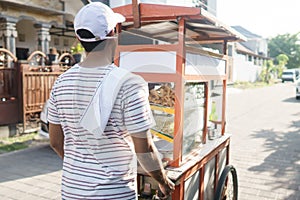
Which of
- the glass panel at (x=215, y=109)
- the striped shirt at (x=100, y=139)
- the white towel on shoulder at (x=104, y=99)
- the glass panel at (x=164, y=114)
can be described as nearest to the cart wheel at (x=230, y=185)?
the glass panel at (x=215, y=109)

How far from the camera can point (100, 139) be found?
1.43 m

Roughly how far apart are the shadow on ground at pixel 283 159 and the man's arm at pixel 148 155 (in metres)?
3.00

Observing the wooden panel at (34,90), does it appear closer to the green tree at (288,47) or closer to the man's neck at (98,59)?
the man's neck at (98,59)

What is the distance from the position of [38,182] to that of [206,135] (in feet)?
8.59

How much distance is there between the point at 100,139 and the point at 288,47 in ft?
181

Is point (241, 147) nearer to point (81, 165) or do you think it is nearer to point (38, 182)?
point (38, 182)

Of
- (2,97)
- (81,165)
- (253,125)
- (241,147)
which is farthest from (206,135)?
(253,125)

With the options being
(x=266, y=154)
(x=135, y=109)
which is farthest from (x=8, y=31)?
(x=135, y=109)

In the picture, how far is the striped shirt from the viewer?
139 cm

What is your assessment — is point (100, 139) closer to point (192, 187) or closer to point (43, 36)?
→ point (192, 187)

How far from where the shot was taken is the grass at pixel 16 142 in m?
5.83

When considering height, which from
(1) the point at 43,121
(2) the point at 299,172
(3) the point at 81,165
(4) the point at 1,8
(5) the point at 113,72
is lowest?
(2) the point at 299,172

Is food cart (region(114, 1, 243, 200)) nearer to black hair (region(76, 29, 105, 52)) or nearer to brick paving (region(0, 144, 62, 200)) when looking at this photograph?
black hair (region(76, 29, 105, 52))

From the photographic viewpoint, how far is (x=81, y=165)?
4.93ft
